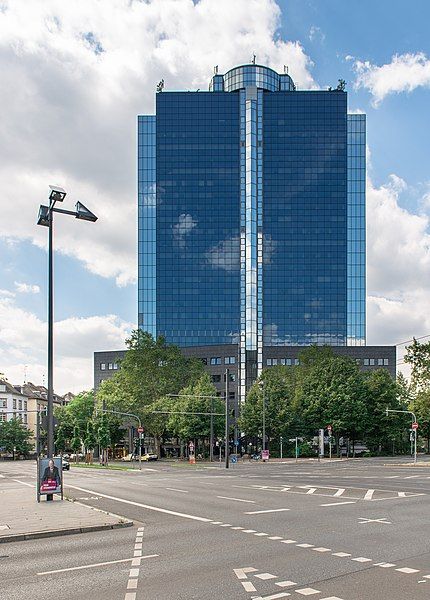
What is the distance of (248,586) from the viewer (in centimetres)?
948

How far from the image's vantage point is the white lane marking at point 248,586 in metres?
9.27

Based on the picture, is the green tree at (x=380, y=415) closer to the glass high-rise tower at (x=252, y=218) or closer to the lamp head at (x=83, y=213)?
the glass high-rise tower at (x=252, y=218)

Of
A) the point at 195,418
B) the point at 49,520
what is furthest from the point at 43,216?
the point at 195,418

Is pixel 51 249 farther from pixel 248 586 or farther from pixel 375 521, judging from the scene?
pixel 248 586

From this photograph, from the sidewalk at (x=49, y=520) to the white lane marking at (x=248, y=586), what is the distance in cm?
698

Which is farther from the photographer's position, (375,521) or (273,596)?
(375,521)

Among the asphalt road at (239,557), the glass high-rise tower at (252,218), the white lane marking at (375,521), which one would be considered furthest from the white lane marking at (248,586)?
the glass high-rise tower at (252,218)

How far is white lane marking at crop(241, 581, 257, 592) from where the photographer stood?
927 centimetres

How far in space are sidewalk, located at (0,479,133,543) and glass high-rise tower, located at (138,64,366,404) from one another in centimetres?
11131

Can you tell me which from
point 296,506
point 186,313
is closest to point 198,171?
point 186,313

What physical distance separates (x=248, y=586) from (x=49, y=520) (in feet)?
31.7

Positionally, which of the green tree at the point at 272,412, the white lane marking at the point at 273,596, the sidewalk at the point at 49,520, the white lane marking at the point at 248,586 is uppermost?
the white lane marking at the point at 273,596

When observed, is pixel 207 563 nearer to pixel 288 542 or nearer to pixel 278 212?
pixel 288 542

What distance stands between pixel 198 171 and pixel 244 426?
7724 cm
